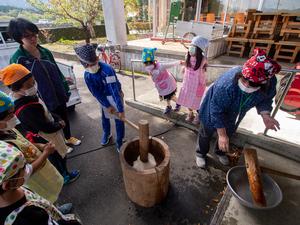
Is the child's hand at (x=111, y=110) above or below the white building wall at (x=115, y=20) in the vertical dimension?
below

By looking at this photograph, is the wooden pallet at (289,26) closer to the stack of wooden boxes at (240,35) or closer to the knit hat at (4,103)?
the stack of wooden boxes at (240,35)

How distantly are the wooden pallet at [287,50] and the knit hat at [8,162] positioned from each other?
6058 millimetres

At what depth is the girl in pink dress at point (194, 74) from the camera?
2.80m

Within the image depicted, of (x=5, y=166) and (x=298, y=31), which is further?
(x=298, y=31)

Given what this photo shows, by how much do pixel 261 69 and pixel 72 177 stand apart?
2.81 meters

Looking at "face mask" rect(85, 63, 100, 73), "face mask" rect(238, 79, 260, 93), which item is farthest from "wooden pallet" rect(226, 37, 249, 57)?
"face mask" rect(85, 63, 100, 73)

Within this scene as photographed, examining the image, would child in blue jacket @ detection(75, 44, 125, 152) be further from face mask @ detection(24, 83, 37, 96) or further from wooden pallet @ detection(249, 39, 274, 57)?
wooden pallet @ detection(249, 39, 274, 57)

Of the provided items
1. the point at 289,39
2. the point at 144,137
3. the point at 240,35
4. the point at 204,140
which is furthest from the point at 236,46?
the point at 144,137

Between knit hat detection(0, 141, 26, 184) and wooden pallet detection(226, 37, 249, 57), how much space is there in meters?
6.01

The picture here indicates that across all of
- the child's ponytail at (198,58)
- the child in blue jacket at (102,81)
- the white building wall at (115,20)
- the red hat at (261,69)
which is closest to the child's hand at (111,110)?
the child in blue jacket at (102,81)

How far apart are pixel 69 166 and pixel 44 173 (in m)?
1.16

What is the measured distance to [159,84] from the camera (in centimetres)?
345

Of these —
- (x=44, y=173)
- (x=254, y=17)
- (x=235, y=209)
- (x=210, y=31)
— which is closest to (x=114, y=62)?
(x=210, y=31)

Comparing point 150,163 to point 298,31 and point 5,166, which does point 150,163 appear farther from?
point 298,31
